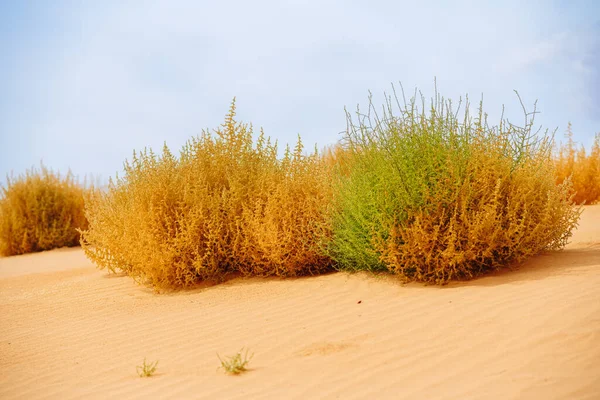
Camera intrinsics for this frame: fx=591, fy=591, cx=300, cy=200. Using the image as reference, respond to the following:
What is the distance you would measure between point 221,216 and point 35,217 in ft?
30.5

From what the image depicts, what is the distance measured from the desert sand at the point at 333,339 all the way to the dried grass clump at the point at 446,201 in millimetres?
263

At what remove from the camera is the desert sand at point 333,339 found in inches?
137

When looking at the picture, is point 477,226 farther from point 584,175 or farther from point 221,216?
point 584,175

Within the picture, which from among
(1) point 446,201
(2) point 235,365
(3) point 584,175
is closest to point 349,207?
(1) point 446,201

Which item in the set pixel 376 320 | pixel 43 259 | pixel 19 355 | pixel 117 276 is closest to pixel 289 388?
pixel 376 320

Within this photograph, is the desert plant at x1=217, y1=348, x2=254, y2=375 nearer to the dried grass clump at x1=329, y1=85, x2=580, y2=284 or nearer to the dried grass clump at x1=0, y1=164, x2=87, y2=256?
the dried grass clump at x1=329, y1=85, x2=580, y2=284

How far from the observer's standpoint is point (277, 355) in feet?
13.8

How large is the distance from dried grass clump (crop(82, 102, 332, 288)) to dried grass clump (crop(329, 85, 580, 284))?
70 cm

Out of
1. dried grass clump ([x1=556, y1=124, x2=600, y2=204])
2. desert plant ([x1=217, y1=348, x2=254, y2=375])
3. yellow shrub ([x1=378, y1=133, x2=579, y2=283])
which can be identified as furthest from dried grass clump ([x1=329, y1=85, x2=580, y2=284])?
dried grass clump ([x1=556, y1=124, x2=600, y2=204])

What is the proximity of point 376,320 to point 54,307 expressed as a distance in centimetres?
421

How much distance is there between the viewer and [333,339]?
440 cm

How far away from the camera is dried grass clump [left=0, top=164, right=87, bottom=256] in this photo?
46.6ft

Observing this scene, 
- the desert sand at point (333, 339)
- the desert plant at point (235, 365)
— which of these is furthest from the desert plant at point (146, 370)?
the desert plant at point (235, 365)

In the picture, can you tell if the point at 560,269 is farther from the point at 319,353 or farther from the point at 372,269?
the point at 319,353
